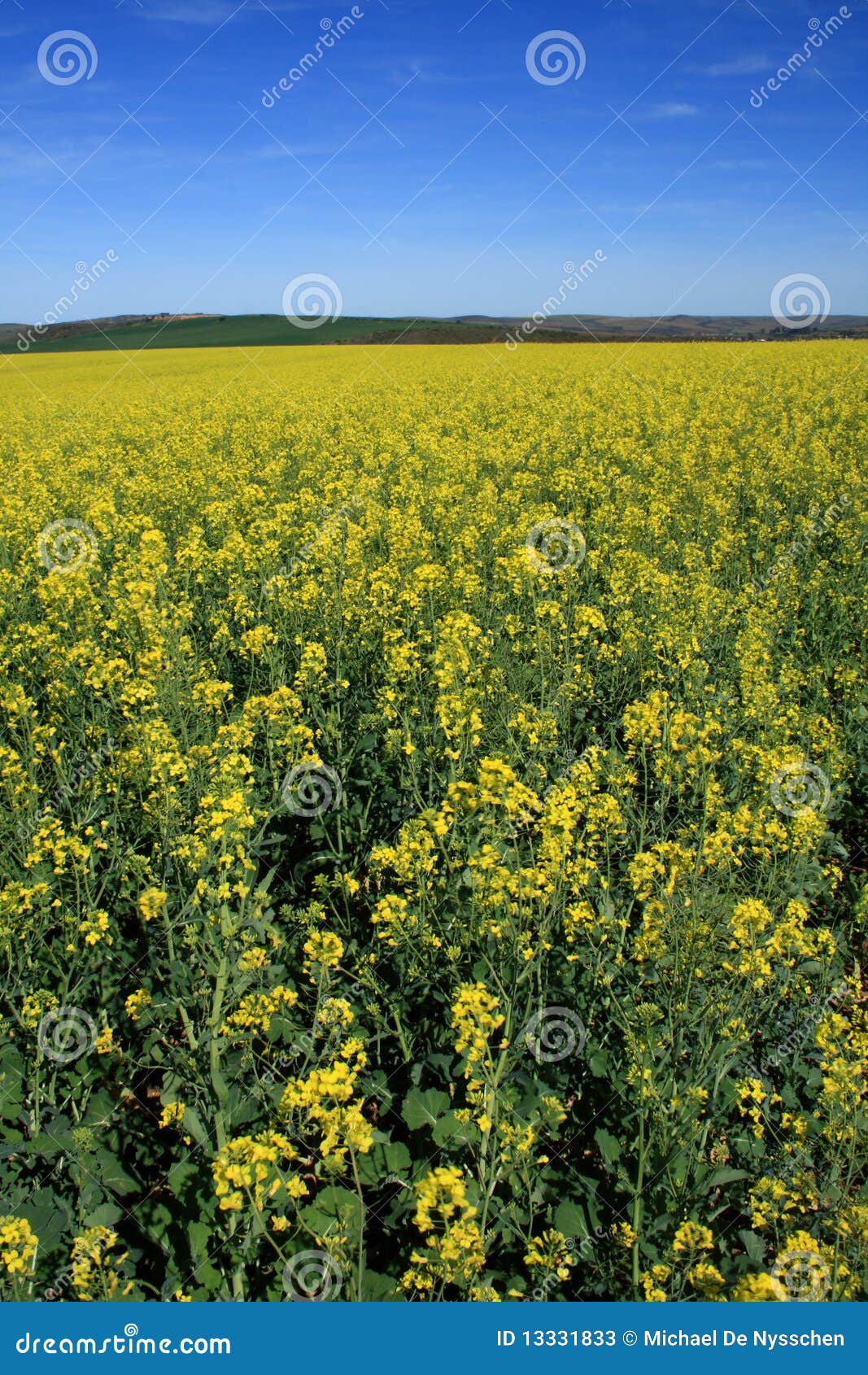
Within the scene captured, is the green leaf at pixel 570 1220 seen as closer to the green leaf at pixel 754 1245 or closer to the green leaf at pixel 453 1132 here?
the green leaf at pixel 453 1132

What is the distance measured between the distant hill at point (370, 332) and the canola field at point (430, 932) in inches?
1585

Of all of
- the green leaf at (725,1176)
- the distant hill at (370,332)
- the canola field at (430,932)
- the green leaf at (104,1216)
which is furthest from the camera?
the distant hill at (370,332)

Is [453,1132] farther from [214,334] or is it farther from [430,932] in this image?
[214,334]

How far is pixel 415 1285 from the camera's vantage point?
89.5 inches

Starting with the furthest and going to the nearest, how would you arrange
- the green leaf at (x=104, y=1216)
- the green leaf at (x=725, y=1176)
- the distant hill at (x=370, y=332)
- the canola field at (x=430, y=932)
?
the distant hill at (x=370, y=332) → the green leaf at (x=725, y=1176) → the green leaf at (x=104, y=1216) → the canola field at (x=430, y=932)

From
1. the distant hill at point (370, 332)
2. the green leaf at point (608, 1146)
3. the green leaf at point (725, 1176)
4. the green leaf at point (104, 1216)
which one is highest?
the distant hill at point (370, 332)

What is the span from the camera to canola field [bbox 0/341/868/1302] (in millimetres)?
2518

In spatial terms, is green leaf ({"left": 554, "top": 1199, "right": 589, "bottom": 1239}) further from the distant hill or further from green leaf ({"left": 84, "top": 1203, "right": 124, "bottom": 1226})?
the distant hill

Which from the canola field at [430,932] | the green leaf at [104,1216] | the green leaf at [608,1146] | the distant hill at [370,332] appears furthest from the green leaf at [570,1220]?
the distant hill at [370,332]

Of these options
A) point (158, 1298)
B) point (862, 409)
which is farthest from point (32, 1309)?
point (862, 409)

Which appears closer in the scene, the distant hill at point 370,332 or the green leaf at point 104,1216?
the green leaf at point 104,1216

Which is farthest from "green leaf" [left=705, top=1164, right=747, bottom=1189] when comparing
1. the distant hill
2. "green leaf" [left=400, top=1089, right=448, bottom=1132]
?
the distant hill

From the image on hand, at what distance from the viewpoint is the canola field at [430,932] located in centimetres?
252

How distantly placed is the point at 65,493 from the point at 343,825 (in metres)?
7.95
